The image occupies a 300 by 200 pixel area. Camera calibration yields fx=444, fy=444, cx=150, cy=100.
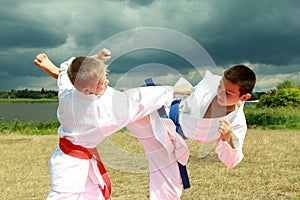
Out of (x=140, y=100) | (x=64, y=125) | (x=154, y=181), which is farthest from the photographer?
(x=154, y=181)

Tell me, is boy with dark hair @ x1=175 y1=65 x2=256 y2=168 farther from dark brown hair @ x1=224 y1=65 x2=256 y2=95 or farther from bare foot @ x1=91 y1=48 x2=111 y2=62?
bare foot @ x1=91 y1=48 x2=111 y2=62

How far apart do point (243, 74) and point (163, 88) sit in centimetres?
60

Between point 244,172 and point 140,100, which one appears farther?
point 244,172

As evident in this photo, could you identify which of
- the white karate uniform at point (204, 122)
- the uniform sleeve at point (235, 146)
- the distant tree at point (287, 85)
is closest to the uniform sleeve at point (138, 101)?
the white karate uniform at point (204, 122)

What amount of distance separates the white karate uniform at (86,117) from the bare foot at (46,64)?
0.07 meters

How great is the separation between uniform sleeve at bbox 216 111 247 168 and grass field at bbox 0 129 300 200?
18.9 inches

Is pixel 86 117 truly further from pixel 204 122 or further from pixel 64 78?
pixel 204 122

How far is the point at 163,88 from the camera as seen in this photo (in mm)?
2959

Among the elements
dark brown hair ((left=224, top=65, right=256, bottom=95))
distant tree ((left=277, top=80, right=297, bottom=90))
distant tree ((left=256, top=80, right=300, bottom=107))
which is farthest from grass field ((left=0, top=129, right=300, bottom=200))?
distant tree ((left=277, top=80, right=297, bottom=90))

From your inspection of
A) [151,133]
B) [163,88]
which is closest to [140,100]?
[163,88]

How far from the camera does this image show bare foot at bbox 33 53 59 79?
3170mm

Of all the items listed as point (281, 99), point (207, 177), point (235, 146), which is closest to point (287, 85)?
point (281, 99)

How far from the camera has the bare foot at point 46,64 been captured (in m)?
3.17

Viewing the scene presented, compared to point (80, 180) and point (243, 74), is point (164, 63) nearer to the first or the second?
point (243, 74)
